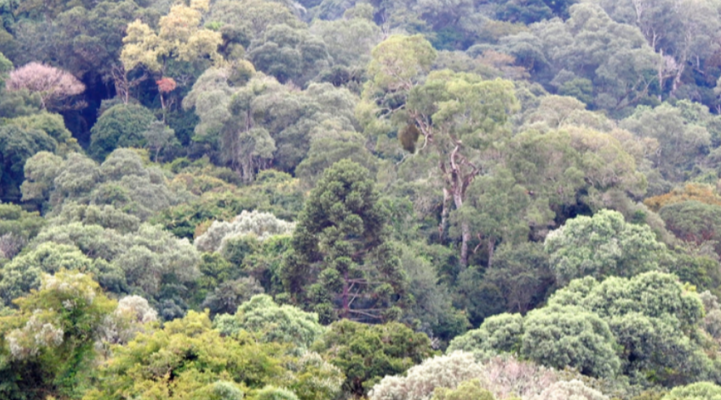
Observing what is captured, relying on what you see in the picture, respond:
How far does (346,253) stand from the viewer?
30203 millimetres

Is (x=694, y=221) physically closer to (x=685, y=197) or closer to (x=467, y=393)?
(x=685, y=197)

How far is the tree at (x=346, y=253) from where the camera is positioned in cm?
3009

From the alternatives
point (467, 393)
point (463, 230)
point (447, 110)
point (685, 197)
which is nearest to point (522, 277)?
point (463, 230)

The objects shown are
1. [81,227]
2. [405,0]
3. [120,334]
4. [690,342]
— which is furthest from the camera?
[405,0]

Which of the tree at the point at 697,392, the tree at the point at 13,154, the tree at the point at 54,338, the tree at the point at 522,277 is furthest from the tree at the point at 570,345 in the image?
the tree at the point at 13,154

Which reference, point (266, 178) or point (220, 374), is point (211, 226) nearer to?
point (266, 178)

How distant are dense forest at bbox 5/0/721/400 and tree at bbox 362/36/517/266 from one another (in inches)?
3.8

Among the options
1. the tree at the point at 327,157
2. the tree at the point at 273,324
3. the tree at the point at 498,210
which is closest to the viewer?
the tree at the point at 273,324

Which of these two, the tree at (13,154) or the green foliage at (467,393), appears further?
the tree at (13,154)

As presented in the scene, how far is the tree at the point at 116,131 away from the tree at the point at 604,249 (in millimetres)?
21547

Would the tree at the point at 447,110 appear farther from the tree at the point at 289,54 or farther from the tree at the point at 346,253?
the tree at the point at 289,54

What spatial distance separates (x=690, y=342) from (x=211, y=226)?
16.1 m

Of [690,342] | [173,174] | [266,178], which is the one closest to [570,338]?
[690,342]

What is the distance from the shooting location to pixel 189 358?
66.0 ft
